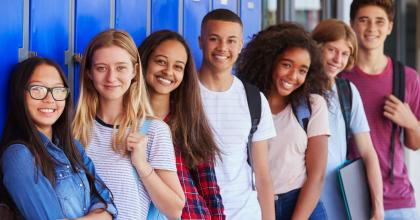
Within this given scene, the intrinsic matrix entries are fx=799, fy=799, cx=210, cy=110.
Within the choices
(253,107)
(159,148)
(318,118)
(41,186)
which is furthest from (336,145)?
(41,186)

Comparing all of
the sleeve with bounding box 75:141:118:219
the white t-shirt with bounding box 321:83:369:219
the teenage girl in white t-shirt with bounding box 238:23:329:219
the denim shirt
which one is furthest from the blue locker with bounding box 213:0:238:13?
the denim shirt

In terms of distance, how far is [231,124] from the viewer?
3547 mm

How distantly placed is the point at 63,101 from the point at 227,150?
0.92 metres

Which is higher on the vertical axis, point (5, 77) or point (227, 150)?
point (5, 77)

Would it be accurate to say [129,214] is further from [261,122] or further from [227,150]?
[261,122]

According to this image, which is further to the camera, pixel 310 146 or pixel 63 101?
pixel 310 146

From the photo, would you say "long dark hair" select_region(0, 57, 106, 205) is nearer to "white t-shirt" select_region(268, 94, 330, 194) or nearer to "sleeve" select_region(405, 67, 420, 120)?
"white t-shirt" select_region(268, 94, 330, 194)

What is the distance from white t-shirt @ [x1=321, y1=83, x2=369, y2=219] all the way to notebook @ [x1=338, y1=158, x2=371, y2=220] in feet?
0.13

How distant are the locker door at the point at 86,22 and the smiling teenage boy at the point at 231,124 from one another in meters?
0.48

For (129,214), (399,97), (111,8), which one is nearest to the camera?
(129,214)

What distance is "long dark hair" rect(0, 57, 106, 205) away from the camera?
8.70 feet

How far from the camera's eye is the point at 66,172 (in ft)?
8.91

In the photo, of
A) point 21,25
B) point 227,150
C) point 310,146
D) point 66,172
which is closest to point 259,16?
point 310,146

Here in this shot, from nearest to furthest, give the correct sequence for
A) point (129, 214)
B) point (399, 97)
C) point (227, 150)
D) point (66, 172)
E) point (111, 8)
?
point (66, 172) → point (129, 214) → point (227, 150) → point (111, 8) → point (399, 97)
